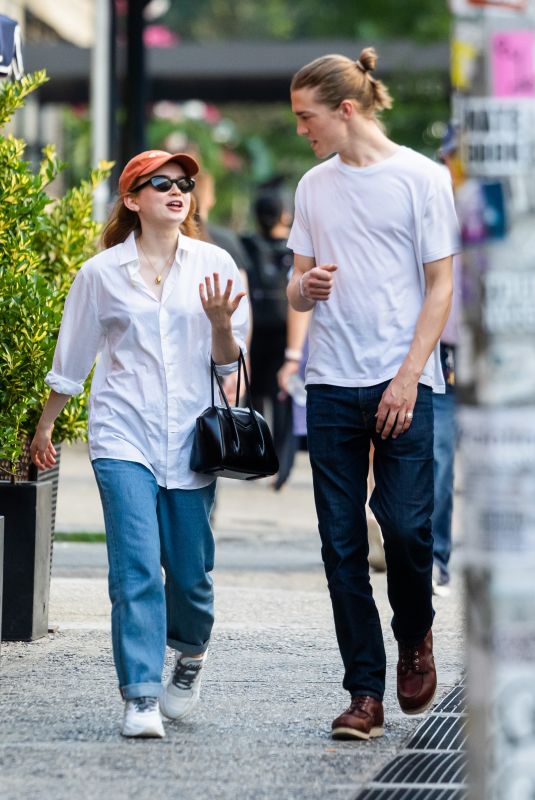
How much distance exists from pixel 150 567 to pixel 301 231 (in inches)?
46.1

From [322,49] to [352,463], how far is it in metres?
16.7

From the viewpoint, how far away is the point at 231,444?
532 centimetres

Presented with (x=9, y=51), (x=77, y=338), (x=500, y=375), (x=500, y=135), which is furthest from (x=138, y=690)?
(x=9, y=51)

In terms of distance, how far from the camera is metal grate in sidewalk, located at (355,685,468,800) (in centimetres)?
466

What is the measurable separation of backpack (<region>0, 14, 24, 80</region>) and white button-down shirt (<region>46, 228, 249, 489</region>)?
5.78 feet

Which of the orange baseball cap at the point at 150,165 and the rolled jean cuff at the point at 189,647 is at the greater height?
the orange baseball cap at the point at 150,165

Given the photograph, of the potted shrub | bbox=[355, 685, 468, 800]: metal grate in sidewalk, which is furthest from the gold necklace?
bbox=[355, 685, 468, 800]: metal grate in sidewalk

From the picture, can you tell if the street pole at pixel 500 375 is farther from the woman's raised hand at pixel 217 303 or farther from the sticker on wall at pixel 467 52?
the woman's raised hand at pixel 217 303

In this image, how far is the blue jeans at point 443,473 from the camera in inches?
324

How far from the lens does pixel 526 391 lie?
3.55m

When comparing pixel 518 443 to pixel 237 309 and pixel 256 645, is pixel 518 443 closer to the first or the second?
pixel 237 309

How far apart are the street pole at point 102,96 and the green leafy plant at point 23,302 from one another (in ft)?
29.3

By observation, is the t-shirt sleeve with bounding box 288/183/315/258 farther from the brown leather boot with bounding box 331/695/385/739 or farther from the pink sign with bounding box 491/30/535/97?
the pink sign with bounding box 491/30/535/97

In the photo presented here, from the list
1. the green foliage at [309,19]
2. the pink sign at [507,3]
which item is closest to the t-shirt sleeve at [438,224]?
the pink sign at [507,3]
